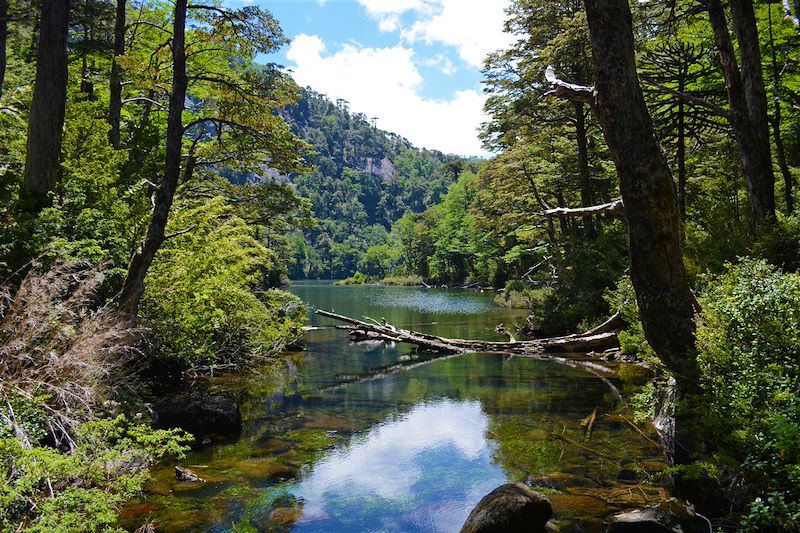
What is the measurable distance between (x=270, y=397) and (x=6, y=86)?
1292 cm

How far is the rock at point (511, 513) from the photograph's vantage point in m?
5.29

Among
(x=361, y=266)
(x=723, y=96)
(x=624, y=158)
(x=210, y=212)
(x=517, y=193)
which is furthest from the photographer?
(x=361, y=266)

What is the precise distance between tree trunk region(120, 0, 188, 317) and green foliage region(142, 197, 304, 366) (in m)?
0.96

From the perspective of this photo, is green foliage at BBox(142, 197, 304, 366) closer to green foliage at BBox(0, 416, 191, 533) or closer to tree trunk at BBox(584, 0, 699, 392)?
green foliage at BBox(0, 416, 191, 533)

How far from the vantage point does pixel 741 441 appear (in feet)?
13.4

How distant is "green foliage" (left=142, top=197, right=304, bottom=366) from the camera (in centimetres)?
1176

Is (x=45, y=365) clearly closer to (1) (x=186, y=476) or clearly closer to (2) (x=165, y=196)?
(1) (x=186, y=476)

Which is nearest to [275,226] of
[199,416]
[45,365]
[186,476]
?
[199,416]

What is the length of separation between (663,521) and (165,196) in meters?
9.05

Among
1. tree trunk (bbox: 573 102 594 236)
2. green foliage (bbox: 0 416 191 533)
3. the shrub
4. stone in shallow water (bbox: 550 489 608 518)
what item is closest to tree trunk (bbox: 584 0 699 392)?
stone in shallow water (bbox: 550 489 608 518)

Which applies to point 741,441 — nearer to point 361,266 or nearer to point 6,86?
point 6,86

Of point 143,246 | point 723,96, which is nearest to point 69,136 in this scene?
point 143,246

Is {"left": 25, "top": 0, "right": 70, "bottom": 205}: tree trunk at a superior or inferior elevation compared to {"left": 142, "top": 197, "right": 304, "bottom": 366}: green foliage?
superior

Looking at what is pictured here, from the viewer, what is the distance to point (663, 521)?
4.95 m
